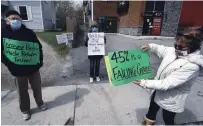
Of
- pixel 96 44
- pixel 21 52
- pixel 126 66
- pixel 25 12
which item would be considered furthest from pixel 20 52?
pixel 25 12

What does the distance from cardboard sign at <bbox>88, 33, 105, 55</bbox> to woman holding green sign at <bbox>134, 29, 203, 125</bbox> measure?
87.6 inches

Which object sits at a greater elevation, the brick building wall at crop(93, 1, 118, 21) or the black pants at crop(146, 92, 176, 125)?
the brick building wall at crop(93, 1, 118, 21)

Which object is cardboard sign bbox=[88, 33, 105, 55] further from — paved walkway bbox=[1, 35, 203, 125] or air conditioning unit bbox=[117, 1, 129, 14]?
air conditioning unit bbox=[117, 1, 129, 14]

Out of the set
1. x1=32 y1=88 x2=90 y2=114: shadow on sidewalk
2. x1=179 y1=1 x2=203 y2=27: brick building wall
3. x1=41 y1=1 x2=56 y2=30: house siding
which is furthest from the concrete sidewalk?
x1=41 y1=1 x2=56 y2=30: house siding

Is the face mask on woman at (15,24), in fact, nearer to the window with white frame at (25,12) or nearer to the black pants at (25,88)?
the black pants at (25,88)

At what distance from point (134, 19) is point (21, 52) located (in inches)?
520

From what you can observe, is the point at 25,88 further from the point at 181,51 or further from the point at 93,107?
the point at 181,51

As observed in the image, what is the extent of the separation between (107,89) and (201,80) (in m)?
2.75

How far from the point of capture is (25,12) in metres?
17.1

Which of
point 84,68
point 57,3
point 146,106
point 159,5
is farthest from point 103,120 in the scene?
point 57,3

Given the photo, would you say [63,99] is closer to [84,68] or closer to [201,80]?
[84,68]

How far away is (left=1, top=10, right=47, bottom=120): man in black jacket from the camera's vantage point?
2.32 metres

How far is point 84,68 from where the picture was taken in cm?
552

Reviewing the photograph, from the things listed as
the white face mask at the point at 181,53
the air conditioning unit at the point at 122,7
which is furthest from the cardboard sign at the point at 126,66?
the air conditioning unit at the point at 122,7
